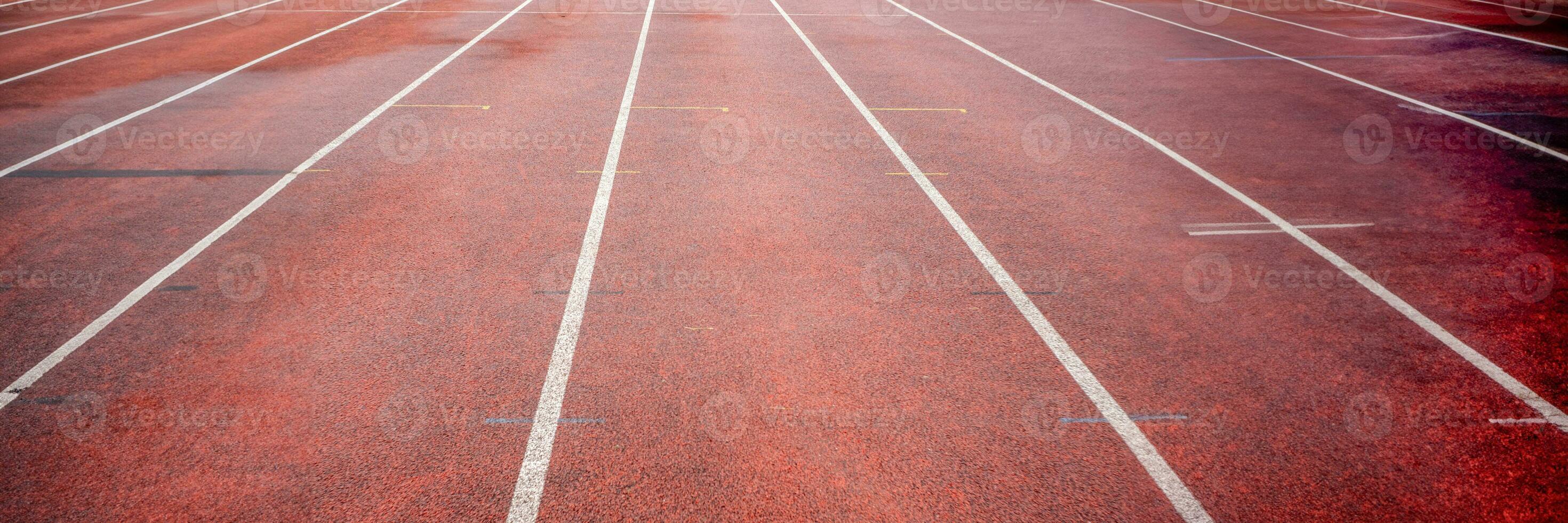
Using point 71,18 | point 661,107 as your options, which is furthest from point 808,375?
point 71,18

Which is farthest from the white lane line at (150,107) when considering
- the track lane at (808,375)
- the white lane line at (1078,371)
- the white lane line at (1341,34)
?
the white lane line at (1341,34)

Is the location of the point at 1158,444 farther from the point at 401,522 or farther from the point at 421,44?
the point at 421,44

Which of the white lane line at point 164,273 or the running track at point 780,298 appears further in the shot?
the white lane line at point 164,273

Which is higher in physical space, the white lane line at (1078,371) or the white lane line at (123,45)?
the white lane line at (123,45)

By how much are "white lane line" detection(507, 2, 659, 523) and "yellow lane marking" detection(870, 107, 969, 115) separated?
4.02m

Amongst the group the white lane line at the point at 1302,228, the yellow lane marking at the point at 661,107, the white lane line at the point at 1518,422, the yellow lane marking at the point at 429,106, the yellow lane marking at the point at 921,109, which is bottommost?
the white lane line at the point at 1518,422

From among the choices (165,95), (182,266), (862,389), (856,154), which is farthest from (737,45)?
(862,389)

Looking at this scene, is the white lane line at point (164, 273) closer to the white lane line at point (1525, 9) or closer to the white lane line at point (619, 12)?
the white lane line at point (619, 12)

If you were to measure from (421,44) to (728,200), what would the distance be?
10240 millimetres

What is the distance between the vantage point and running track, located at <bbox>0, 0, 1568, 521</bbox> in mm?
4246

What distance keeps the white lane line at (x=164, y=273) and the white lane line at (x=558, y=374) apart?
3.29m

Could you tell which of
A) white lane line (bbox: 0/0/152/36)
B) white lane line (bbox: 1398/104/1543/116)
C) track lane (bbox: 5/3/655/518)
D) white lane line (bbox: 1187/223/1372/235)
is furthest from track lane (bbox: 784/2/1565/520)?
white lane line (bbox: 0/0/152/36)

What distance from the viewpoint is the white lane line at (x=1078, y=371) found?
415 centimetres

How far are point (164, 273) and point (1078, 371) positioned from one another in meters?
7.25
